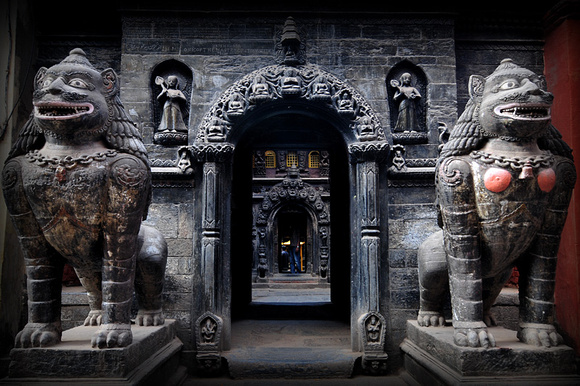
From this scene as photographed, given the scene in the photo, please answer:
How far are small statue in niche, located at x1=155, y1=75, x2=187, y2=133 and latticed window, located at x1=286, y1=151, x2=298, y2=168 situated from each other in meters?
11.9

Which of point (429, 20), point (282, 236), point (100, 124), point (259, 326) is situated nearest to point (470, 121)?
point (429, 20)

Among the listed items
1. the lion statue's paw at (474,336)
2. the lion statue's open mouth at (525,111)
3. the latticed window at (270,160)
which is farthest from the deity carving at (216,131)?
the latticed window at (270,160)

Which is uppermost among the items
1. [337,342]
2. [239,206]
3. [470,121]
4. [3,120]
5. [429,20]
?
[429,20]

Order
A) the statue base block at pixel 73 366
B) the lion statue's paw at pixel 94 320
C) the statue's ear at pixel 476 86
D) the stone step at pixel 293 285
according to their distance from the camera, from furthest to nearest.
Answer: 1. the stone step at pixel 293 285
2. the lion statue's paw at pixel 94 320
3. the statue's ear at pixel 476 86
4. the statue base block at pixel 73 366

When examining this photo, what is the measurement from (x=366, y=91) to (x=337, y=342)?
11.0ft

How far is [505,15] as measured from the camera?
598 centimetres

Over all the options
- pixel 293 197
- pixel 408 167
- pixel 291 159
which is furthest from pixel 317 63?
pixel 291 159

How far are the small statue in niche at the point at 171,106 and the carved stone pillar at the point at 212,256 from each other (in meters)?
0.45

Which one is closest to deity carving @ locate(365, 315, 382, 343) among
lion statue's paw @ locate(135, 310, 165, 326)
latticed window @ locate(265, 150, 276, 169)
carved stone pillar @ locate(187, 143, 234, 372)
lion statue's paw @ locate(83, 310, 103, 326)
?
carved stone pillar @ locate(187, 143, 234, 372)

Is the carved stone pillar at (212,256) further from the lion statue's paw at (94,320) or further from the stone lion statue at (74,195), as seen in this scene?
the stone lion statue at (74,195)

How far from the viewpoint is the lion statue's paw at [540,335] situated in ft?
11.4

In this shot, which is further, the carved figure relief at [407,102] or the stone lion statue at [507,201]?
the carved figure relief at [407,102]

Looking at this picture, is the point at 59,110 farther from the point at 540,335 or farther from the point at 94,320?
the point at 540,335

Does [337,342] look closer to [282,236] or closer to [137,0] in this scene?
[137,0]
